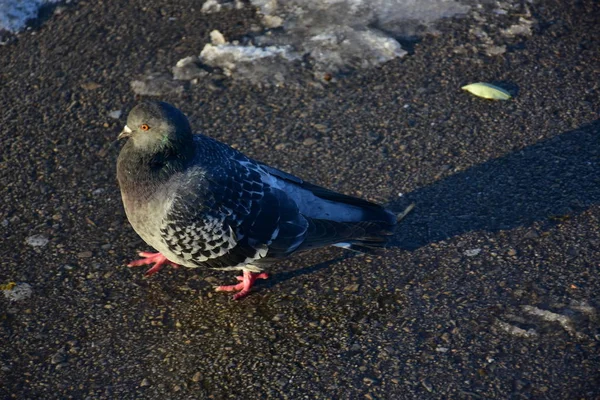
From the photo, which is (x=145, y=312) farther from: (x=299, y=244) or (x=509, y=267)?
(x=509, y=267)

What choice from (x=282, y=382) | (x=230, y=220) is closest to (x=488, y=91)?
(x=230, y=220)

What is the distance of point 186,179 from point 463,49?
2.90 meters

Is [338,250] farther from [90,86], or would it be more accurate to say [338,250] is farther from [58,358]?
[90,86]

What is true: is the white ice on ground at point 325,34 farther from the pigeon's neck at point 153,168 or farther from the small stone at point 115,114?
the pigeon's neck at point 153,168

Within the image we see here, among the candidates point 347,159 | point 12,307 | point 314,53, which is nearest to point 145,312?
point 12,307

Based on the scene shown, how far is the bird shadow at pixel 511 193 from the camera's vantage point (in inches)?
187

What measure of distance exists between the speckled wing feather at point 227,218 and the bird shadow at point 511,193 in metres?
0.76

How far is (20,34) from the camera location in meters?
6.37

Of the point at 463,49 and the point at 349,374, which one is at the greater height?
the point at 463,49

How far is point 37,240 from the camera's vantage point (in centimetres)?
472

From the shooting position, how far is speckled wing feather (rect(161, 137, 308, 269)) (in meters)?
4.20

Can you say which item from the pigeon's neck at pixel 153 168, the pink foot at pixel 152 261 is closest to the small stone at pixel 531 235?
the pigeon's neck at pixel 153 168

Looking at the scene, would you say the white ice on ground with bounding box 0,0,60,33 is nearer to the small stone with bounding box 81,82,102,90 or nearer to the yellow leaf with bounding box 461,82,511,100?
the small stone with bounding box 81,82,102,90

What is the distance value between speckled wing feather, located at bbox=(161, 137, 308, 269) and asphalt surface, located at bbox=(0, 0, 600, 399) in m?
0.30
